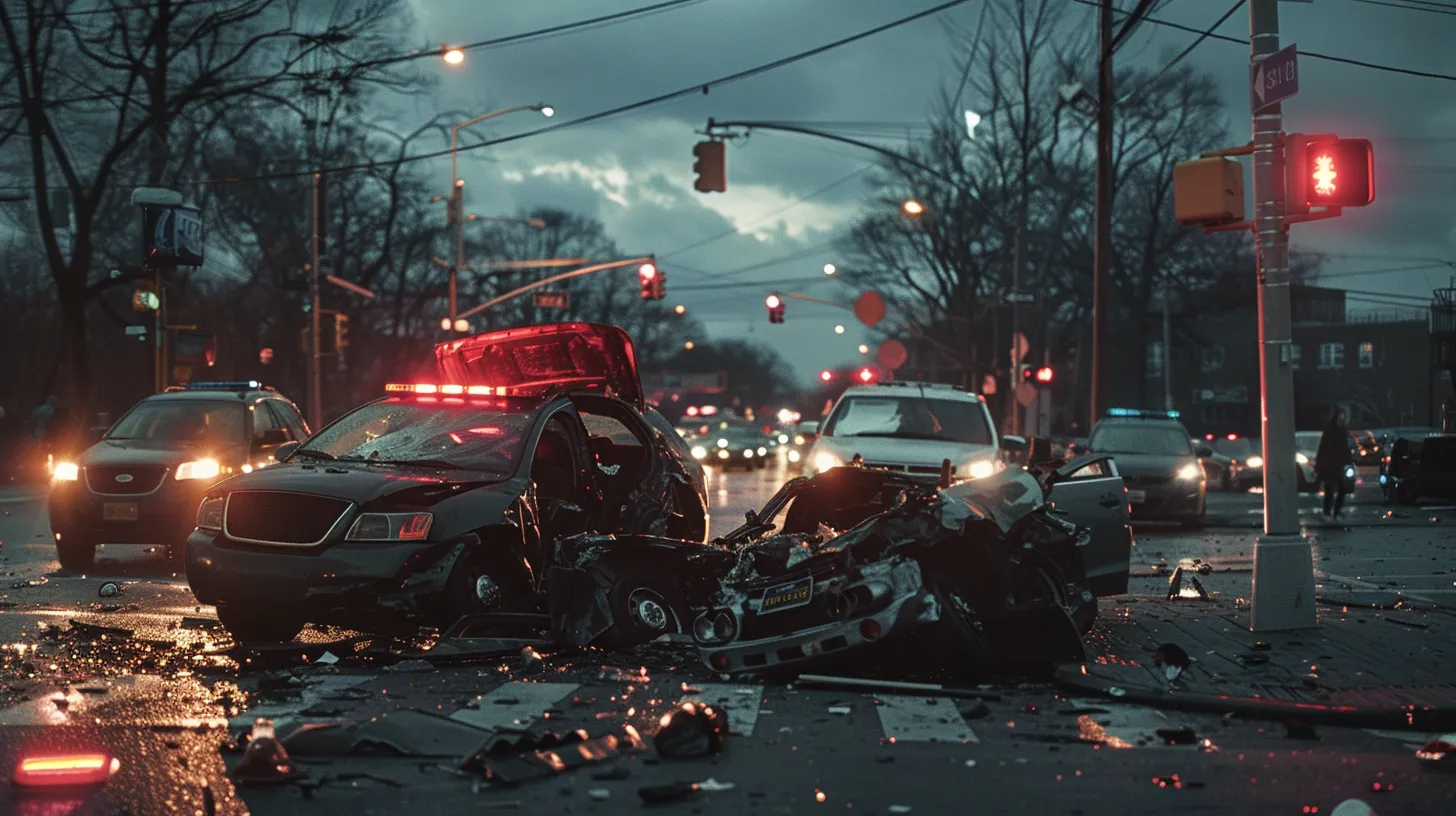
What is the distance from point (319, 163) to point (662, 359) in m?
72.3

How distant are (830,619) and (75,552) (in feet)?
32.3

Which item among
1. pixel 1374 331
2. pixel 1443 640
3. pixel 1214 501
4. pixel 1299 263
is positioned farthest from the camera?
pixel 1374 331

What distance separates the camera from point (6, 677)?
8.70 metres

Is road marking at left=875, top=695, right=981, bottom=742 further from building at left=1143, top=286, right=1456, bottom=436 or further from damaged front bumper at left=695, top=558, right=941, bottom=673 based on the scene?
building at left=1143, top=286, right=1456, bottom=436

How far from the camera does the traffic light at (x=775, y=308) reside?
2151 inches

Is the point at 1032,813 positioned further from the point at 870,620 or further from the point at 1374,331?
the point at 1374,331

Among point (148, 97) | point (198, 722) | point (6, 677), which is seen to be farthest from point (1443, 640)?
point (148, 97)

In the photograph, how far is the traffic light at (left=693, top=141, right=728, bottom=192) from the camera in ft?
85.3

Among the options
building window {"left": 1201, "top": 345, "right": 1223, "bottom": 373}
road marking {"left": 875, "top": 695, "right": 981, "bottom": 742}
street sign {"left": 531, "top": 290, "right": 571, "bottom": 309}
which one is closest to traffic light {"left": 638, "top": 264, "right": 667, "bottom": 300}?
street sign {"left": 531, "top": 290, "right": 571, "bottom": 309}

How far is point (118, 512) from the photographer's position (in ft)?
50.9

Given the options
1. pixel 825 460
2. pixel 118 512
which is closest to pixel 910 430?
pixel 825 460

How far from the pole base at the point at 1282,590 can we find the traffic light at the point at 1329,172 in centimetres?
227

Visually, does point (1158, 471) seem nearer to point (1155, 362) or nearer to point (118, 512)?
point (118, 512)

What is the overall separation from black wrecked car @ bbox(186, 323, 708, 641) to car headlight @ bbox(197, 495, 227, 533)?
0.04ft
